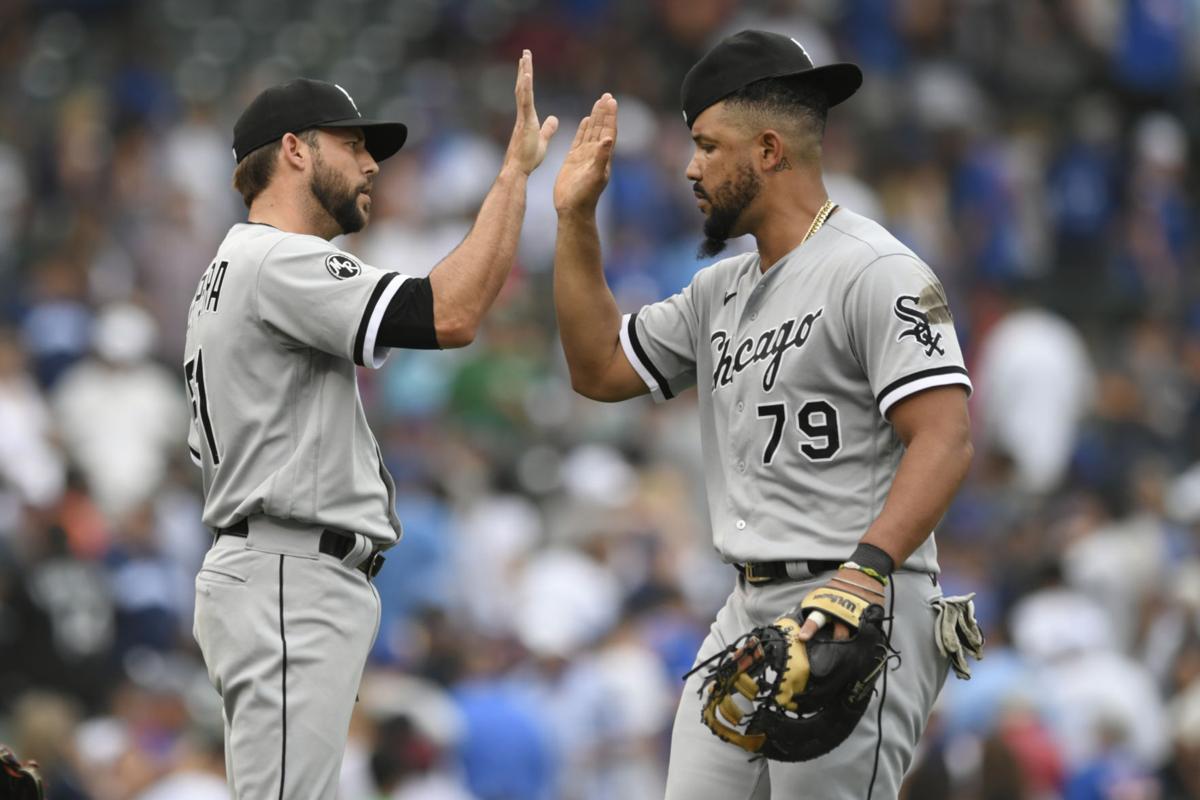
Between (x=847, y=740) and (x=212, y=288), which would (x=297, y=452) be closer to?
(x=212, y=288)

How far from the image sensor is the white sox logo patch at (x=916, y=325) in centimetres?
470

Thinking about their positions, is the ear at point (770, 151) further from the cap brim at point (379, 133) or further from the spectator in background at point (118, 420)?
the spectator in background at point (118, 420)

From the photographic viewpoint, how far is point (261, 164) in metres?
5.18

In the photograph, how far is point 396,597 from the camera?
11.0 m

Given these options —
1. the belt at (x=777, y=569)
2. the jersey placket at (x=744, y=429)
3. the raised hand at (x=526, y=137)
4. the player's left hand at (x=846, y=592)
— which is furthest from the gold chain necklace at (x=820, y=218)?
the player's left hand at (x=846, y=592)

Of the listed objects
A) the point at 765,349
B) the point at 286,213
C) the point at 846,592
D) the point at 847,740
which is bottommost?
the point at 847,740

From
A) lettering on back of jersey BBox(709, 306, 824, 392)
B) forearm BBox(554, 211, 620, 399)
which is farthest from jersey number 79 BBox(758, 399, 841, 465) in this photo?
forearm BBox(554, 211, 620, 399)

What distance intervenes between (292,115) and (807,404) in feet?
4.93

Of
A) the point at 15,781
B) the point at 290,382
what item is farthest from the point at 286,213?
the point at 15,781

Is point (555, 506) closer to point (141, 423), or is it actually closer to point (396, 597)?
point (396, 597)

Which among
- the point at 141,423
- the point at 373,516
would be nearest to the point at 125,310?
the point at 141,423

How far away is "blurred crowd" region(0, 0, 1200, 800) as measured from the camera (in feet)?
31.2

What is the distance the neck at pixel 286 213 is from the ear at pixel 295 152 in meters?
0.07

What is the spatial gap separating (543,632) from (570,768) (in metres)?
0.92
